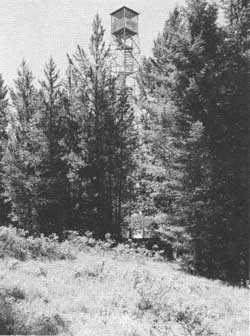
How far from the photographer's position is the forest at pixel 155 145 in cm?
1206

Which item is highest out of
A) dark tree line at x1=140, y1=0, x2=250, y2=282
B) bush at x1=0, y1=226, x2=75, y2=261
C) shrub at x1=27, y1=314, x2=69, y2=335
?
dark tree line at x1=140, y1=0, x2=250, y2=282

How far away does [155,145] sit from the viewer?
13625 mm

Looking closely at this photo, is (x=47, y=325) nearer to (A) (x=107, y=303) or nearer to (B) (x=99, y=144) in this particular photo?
(A) (x=107, y=303)

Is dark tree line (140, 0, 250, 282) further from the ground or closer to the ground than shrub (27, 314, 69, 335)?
further from the ground

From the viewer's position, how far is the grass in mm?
5379

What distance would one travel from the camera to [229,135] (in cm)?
1259

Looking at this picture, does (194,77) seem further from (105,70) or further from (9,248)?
(105,70)

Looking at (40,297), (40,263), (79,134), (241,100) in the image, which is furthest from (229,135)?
(79,134)

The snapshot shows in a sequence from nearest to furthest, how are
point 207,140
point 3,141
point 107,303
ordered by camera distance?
point 107,303, point 207,140, point 3,141

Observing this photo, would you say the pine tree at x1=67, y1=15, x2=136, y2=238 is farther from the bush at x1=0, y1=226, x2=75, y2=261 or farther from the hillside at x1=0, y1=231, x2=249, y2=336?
the hillside at x1=0, y1=231, x2=249, y2=336

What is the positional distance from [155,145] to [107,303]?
25.7ft

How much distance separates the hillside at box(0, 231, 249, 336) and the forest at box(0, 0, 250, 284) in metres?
2.98

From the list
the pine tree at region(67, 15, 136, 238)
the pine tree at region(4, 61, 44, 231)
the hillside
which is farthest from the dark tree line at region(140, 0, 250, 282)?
the pine tree at region(4, 61, 44, 231)

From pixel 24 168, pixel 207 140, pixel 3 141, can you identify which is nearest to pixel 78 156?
pixel 24 168
